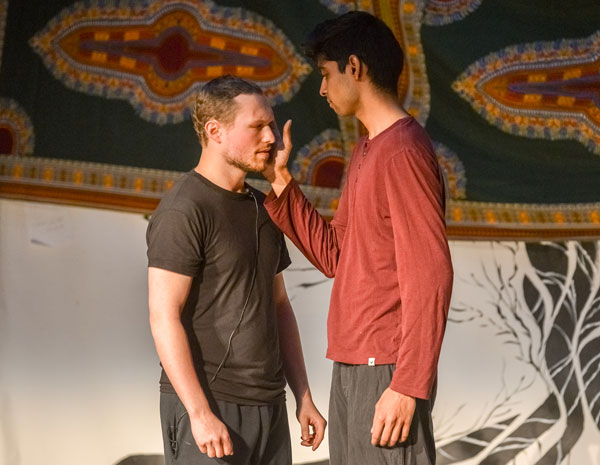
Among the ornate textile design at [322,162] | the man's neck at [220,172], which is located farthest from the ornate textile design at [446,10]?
the man's neck at [220,172]

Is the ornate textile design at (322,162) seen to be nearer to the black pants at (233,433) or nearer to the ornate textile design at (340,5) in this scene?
the ornate textile design at (340,5)

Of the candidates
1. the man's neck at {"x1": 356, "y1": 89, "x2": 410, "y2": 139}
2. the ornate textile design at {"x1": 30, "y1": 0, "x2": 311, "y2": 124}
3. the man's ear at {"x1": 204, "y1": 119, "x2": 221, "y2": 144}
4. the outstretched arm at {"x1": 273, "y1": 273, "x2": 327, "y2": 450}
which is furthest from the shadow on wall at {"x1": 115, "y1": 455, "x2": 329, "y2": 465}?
the man's neck at {"x1": 356, "y1": 89, "x2": 410, "y2": 139}

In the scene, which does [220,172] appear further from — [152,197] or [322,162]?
[322,162]

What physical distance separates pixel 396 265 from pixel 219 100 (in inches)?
24.6

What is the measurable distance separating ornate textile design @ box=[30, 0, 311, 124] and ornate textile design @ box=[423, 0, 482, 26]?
53 centimetres

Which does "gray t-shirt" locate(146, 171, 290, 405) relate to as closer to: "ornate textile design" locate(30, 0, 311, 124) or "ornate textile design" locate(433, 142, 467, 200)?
"ornate textile design" locate(30, 0, 311, 124)

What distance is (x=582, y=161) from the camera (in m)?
3.40

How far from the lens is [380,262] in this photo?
6.37 feet

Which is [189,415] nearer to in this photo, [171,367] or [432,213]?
[171,367]

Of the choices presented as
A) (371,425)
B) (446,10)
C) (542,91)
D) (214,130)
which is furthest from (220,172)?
(542,91)

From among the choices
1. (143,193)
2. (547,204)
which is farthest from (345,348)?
(547,204)

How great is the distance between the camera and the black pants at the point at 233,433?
205 centimetres

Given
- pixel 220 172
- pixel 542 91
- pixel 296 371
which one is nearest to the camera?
pixel 220 172

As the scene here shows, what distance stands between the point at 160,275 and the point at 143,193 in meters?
1.18
